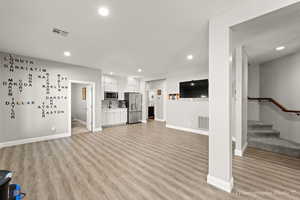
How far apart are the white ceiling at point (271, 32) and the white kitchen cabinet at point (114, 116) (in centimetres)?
577

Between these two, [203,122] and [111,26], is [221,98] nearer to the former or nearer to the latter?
[111,26]

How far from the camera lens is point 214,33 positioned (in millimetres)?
2010

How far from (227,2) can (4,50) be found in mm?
5330

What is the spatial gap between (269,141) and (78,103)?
29.1ft

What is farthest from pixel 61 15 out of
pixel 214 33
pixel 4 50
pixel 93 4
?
pixel 4 50

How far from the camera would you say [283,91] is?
13.0ft

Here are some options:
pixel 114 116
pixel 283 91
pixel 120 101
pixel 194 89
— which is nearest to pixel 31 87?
pixel 114 116

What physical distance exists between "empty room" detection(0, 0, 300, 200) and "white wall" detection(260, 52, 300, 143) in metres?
0.03

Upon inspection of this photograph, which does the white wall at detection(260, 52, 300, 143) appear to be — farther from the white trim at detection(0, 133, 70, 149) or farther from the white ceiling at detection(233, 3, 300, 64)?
the white trim at detection(0, 133, 70, 149)

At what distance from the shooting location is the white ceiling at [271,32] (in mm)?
1788

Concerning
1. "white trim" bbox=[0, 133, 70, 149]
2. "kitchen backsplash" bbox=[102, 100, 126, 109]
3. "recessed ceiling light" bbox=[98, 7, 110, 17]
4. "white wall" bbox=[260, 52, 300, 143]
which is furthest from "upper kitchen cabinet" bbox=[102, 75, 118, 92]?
"white wall" bbox=[260, 52, 300, 143]

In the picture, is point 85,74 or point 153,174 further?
point 85,74

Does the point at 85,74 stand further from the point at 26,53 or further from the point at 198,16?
the point at 198,16

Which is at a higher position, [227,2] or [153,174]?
[227,2]
